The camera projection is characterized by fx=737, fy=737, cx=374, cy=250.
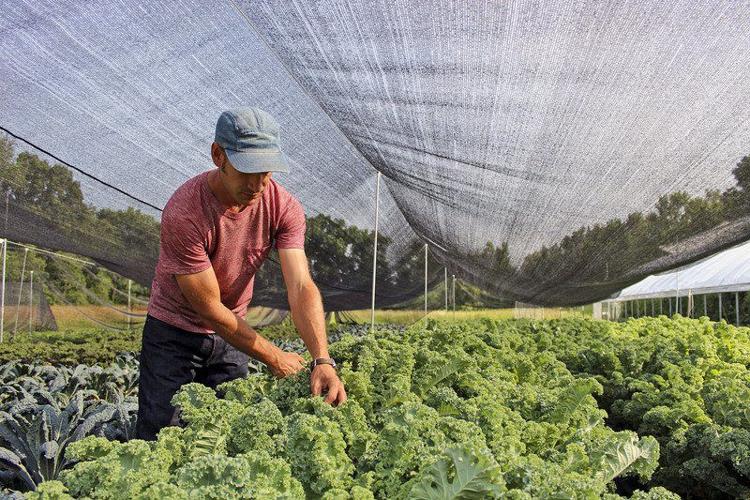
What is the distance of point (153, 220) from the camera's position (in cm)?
810

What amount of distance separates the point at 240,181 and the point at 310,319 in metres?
0.60

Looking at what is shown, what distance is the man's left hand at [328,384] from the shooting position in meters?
2.55

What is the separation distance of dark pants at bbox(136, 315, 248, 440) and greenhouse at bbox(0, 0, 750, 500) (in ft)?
0.04

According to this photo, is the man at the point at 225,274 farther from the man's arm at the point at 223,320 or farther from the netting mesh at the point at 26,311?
the netting mesh at the point at 26,311

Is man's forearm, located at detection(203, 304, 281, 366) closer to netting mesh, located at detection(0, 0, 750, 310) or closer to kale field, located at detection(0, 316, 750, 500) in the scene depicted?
kale field, located at detection(0, 316, 750, 500)

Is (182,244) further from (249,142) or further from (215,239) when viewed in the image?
(249,142)

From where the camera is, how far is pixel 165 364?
11.0 ft

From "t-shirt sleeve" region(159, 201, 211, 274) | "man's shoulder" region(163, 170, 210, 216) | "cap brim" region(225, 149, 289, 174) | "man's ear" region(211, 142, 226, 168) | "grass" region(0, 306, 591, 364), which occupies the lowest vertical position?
"grass" region(0, 306, 591, 364)

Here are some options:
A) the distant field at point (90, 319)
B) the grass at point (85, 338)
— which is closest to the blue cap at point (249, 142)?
the grass at point (85, 338)

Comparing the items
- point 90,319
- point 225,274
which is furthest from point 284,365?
point 90,319

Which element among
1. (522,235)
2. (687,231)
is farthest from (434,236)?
(687,231)

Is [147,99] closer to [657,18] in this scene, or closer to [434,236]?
[657,18]

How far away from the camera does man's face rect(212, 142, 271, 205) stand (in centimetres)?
270

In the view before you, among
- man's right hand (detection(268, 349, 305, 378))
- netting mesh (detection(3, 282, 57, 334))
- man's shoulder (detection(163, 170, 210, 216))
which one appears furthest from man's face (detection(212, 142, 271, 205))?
netting mesh (detection(3, 282, 57, 334))
